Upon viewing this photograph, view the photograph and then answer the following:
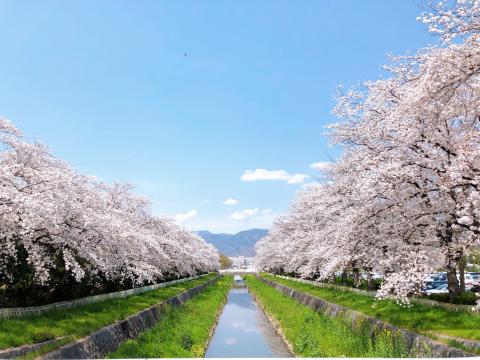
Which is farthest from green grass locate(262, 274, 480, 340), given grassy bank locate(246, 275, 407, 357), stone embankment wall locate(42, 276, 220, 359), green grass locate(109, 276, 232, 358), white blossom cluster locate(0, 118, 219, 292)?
white blossom cluster locate(0, 118, 219, 292)

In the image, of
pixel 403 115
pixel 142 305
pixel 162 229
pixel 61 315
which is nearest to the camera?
pixel 403 115

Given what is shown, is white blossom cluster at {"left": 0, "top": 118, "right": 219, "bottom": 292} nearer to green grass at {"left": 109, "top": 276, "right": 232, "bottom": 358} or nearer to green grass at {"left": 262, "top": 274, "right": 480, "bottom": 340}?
green grass at {"left": 109, "top": 276, "right": 232, "bottom": 358}

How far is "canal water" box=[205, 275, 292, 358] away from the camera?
79.7 feet

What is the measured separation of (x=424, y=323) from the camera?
16234mm

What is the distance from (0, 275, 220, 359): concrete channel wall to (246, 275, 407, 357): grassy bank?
7236mm

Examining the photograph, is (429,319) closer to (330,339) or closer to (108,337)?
(330,339)

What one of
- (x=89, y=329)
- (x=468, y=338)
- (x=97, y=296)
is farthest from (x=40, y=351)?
(x=97, y=296)

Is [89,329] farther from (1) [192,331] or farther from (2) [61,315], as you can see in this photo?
(1) [192,331]

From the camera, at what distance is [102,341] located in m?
16.2

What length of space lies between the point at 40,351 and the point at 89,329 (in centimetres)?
393

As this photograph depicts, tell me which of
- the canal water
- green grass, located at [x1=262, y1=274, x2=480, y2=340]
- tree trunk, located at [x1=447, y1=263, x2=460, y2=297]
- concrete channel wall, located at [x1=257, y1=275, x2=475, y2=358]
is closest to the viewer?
concrete channel wall, located at [x1=257, y1=275, x2=475, y2=358]

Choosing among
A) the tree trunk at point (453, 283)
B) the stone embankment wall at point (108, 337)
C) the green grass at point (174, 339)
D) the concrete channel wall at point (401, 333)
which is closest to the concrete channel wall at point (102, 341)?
the stone embankment wall at point (108, 337)

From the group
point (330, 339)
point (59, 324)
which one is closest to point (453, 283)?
point (330, 339)

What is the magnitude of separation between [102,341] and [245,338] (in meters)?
14.3
